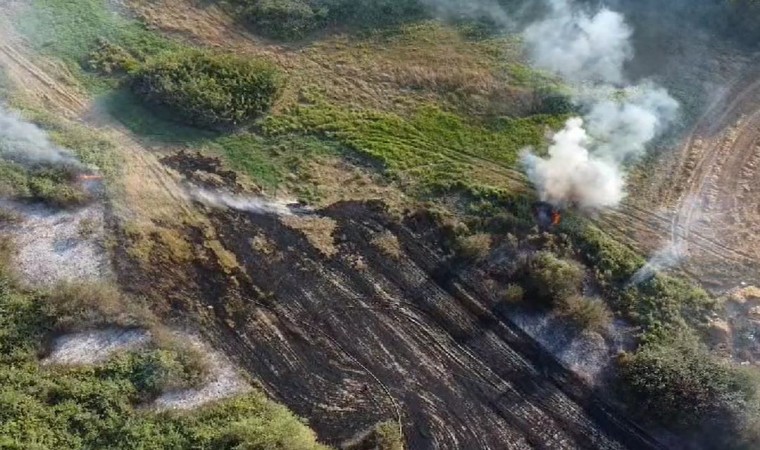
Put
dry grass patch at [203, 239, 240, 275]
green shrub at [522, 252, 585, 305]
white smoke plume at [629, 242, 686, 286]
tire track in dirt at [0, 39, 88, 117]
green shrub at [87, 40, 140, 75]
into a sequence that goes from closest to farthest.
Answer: green shrub at [522, 252, 585, 305]
white smoke plume at [629, 242, 686, 286]
dry grass patch at [203, 239, 240, 275]
tire track in dirt at [0, 39, 88, 117]
green shrub at [87, 40, 140, 75]

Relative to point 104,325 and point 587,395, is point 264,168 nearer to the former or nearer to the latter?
point 104,325

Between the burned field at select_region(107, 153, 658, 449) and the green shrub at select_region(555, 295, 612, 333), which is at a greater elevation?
the green shrub at select_region(555, 295, 612, 333)

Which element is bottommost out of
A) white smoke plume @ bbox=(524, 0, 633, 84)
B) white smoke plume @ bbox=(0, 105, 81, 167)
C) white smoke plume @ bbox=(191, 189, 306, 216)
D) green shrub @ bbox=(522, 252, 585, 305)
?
white smoke plume @ bbox=(0, 105, 81, 167)

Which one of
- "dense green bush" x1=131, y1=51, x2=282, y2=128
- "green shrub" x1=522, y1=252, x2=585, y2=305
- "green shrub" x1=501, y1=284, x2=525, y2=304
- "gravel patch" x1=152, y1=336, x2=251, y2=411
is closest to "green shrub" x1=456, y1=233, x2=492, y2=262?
"green shrub" x1=522, y1=252, x2=585, y2=305

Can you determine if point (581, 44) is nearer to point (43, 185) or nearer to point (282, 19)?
point (282, 19)

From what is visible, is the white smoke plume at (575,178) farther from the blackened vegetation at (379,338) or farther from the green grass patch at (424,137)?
the blackened vegetation at (379,338)

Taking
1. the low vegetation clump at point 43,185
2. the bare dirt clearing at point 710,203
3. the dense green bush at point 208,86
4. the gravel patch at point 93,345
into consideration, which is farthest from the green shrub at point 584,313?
the low vegetation clump at point 43,185

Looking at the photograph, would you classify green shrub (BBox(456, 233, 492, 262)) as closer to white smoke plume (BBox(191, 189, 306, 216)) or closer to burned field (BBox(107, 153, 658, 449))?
burned field (BBox(107, 153, 658, 449))
